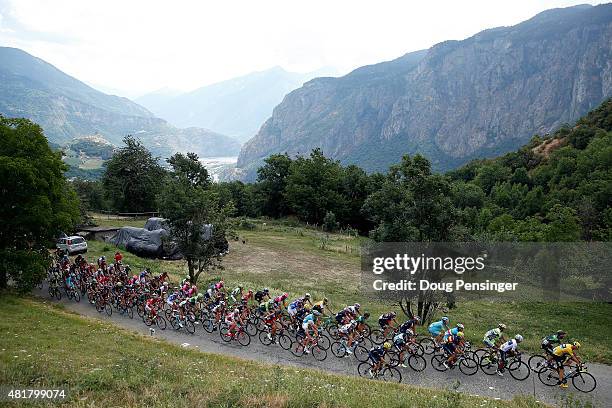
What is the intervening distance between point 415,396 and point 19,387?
33.1ft

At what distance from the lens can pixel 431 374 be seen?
14969 mm

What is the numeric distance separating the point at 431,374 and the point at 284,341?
19.7ft

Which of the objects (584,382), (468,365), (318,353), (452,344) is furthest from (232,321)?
(584,382)

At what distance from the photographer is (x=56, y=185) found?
2211 cm

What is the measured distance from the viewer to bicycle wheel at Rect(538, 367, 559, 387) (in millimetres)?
14023

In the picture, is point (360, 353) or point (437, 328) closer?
point (437, 328)

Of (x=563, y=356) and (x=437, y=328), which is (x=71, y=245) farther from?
(x=563, y=356)

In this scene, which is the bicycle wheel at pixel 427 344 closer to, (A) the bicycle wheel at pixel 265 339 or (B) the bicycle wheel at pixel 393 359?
(B) the bicycle wheel at pixel 393 359

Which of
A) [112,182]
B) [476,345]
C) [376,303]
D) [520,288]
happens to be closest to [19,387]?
[476,345]

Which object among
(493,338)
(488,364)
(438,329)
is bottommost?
(488,364)

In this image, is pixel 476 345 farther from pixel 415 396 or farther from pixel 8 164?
pixel 8 164

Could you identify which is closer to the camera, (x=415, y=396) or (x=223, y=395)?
(x=223, y=395)

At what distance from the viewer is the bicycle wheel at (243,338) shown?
17.9m

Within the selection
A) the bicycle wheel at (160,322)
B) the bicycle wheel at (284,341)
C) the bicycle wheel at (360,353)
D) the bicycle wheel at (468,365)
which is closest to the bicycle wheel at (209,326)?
the bicycle wheel at (160,322)
